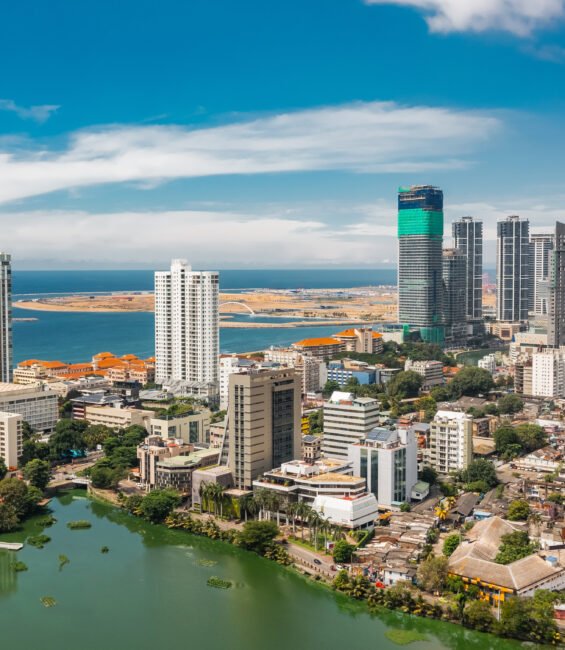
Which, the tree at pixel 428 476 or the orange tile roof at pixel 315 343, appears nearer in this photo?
the tree at pixel 428 476

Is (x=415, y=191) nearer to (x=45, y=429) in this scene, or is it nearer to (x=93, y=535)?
(x=45, y=429)

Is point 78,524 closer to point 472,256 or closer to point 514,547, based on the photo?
point 514,547

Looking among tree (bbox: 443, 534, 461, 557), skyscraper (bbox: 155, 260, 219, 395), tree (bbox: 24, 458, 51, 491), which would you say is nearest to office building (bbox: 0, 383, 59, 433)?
tree (bbox: 24, 458, 51, 491)

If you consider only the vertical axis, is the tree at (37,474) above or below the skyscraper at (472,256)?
below

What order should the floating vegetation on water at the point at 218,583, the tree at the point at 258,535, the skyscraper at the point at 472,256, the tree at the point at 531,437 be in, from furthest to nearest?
1. the skyscraper at the point at 472,256
2. the tree at the point at 531,437
3. the tree at the point at 258,535
4. the floating vegetation on water at the point at 218,583

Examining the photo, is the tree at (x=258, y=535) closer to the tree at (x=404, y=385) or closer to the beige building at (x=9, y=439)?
the beige building at (x=9, y=439)

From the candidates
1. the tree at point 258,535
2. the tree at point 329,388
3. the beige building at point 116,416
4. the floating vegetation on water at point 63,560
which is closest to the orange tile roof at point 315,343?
the tree at point 329,388
